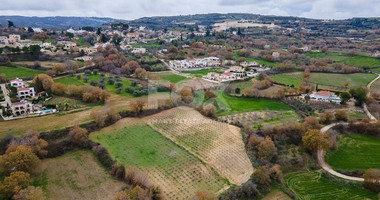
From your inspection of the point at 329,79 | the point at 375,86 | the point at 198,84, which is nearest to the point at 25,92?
the point at 198,84

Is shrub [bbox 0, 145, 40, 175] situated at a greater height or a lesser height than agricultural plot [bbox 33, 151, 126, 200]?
greater


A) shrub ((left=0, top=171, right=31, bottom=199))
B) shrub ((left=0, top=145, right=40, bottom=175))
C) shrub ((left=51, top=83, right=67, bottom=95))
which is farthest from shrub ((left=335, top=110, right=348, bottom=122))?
shrub ((left=51, top=83, right=67, bottom=95))

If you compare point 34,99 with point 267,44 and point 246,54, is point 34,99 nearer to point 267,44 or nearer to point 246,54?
point 246,54

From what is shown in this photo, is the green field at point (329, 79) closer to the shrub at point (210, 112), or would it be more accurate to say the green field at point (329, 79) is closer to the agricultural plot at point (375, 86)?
the agricultural plot at point (375, 86)

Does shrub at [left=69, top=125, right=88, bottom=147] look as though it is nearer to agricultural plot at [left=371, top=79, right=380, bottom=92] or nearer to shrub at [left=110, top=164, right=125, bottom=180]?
shrub at [left=110, top=164, right=125, bottom=180]

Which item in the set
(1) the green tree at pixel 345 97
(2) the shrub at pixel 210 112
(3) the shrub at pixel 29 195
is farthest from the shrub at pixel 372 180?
(3) the shrub at pixel 29 195

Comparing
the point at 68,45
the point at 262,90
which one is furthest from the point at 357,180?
the point at 68,45
